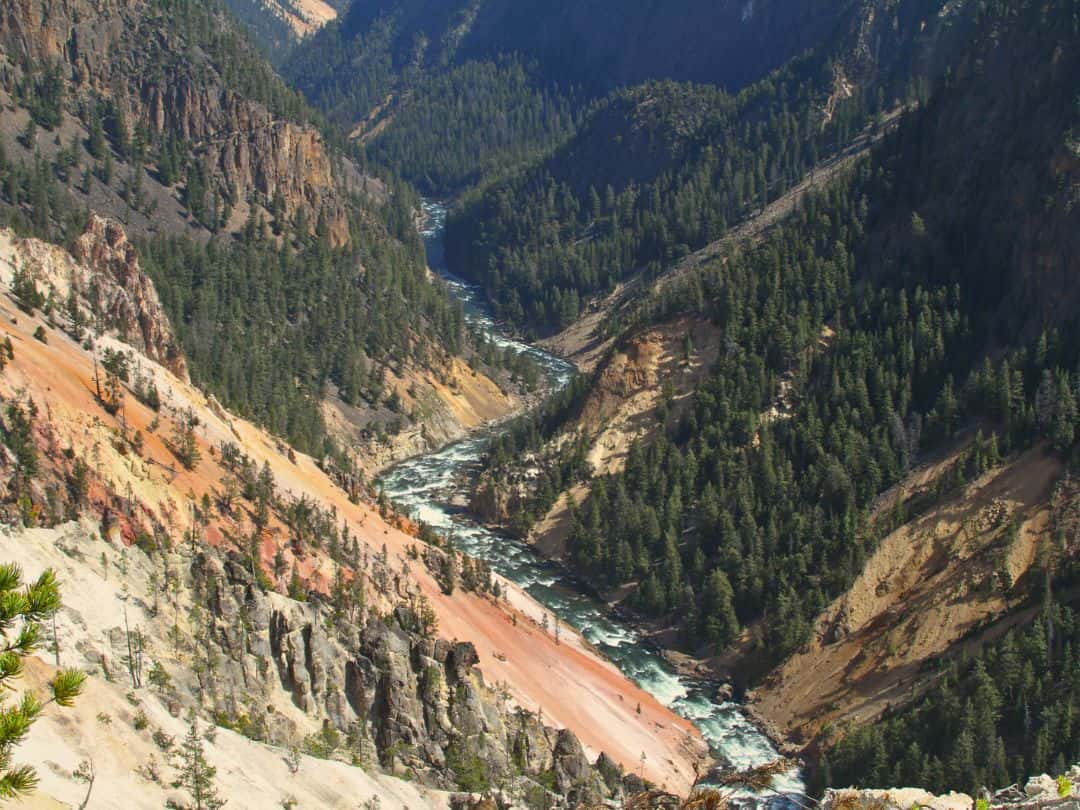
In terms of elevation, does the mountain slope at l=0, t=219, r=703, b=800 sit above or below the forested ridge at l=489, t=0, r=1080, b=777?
below

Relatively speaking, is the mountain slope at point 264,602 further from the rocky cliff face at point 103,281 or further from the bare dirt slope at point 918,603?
the bare dirt slope at point 918,603

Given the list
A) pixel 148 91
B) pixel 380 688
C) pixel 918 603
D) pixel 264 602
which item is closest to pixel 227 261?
pixel 148 91

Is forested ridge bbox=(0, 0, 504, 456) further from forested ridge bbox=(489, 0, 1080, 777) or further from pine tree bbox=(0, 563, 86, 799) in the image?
pine tree bbox=(0, 563, 86, 799)

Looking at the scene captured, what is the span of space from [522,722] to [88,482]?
84.5ft

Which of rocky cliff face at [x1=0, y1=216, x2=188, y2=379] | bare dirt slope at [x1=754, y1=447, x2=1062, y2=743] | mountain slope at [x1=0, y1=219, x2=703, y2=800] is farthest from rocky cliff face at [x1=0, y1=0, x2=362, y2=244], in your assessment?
bare dirt slope at [x1=754, y1=447, x2=1062, y2=743]

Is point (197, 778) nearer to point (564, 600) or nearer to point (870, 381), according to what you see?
point (564, 600)

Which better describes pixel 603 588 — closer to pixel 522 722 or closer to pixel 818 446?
pixel 818 446

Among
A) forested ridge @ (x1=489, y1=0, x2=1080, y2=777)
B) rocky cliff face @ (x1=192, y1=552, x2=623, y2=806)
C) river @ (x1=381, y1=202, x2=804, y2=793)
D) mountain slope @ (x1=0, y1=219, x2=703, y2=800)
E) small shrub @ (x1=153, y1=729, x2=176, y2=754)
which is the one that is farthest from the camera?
forested ridge @ (x1=489, y1=0, x2=1080, y2=777)

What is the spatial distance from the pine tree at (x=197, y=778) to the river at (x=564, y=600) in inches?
1732

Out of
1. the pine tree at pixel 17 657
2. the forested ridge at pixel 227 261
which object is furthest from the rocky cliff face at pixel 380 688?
the forested ridge at pixel 227 261

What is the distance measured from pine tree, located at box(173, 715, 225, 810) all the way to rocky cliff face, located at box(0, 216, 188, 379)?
54.9m

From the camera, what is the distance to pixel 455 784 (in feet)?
183

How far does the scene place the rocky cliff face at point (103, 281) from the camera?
90250 millimetres

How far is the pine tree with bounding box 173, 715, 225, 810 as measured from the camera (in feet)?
119
